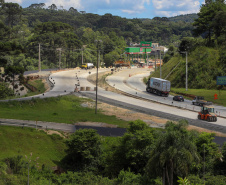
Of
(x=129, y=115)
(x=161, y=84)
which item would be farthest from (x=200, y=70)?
(x=129, y=115)

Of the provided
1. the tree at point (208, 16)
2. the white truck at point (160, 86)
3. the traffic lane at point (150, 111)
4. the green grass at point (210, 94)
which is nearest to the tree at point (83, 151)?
the traffic lane at point (150, 111)

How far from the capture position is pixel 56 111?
185ft

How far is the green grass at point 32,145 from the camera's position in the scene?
3347 centimetres

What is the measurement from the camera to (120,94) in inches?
3076

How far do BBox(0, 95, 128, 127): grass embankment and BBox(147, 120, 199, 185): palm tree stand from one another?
24.0 m

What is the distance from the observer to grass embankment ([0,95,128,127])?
Result: 48.4m

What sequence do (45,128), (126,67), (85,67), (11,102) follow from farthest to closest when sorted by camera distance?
(126,67)
(85,67)
(11,102)
(45,128)

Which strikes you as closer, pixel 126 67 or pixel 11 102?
pixel 11 102

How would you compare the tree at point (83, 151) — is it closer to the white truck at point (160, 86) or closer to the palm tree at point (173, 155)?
the palm tree at point (173, 155)

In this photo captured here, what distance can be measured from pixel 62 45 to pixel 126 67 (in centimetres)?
3120

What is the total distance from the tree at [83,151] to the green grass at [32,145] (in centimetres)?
160

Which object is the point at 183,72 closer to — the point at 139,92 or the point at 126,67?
the point at 139,92

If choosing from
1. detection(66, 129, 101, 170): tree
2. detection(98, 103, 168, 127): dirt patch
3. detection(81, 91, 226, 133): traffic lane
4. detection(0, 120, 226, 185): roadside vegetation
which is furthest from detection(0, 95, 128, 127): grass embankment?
detection(66, 129, 101, 170): tree

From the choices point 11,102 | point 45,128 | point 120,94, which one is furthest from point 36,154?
point 120,94
